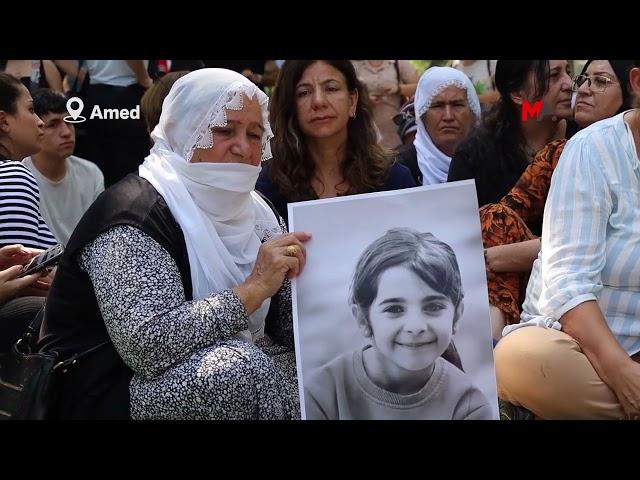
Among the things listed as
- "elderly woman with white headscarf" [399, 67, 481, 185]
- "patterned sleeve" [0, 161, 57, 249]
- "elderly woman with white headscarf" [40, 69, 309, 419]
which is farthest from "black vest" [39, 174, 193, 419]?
"elderly woman with white headscarf" [399, 67, 481, 185]

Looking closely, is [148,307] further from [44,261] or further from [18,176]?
[18,176]

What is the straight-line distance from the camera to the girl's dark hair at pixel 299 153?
378cm

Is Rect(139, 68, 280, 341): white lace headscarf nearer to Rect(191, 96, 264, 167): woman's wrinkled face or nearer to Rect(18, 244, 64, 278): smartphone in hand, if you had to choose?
Rect(191, 96, 264, 167): woman's wrinkled face

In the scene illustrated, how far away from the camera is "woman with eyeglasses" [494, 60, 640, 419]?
2676mm

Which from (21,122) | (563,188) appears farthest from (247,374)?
(21,122)

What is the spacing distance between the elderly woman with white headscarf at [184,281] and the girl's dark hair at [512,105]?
143cm

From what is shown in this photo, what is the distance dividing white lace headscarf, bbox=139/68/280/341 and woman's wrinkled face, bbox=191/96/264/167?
0.02 m

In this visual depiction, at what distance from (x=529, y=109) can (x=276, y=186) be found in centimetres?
116

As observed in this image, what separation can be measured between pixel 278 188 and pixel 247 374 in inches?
54.9

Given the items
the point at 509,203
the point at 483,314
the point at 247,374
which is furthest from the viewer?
the point at 509,203

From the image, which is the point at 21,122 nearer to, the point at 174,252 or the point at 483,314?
the point at 174,252

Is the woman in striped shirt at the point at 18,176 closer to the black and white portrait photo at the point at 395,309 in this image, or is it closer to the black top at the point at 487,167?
the black and white portrait photo at the point at 395,309

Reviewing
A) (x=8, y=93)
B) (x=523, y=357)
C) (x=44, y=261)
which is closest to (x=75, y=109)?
(x=8, y=93)
